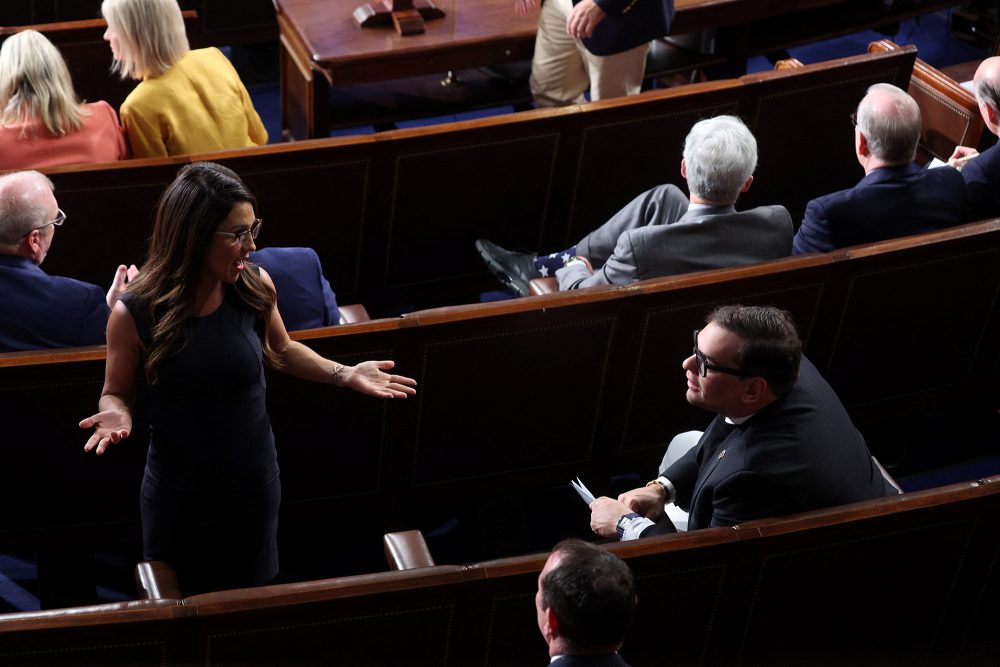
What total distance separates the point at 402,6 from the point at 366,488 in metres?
2.37

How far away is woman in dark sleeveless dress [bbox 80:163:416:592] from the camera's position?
2330 mm

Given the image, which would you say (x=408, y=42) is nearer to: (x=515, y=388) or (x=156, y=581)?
(x=515, y=388)

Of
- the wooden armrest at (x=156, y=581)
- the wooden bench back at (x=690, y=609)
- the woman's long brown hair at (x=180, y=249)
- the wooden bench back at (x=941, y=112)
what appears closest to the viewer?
the wooden bench back at (x=690, y=609)

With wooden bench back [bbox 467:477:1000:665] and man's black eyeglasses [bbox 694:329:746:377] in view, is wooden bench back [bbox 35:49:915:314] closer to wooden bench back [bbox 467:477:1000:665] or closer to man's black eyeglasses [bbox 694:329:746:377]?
man's black eyeglasses [bbox 694:329:746:377]

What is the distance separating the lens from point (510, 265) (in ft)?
13.0

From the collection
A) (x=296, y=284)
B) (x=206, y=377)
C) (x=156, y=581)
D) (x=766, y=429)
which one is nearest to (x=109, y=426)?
(x=206, y=377)

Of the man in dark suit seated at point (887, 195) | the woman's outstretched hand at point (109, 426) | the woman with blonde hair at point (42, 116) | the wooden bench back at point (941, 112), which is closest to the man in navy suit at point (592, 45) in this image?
the wooden bench back at point (941, 112)

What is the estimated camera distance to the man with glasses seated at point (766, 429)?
2490 mm

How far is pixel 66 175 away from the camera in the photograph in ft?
11.5

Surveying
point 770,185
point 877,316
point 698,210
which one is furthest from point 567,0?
point 877,316

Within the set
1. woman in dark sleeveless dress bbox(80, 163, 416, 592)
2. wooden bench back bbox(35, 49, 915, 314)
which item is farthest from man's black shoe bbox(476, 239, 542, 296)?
woman in dark sleeveless dress bbox(80, 163, 416, 592)

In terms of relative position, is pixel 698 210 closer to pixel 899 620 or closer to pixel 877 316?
pixel 877 316

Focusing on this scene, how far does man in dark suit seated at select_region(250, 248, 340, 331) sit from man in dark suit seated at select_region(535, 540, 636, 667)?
1.30 meters

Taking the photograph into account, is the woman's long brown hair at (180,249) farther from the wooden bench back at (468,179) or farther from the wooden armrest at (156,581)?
the wooden bench back at (468,179)
